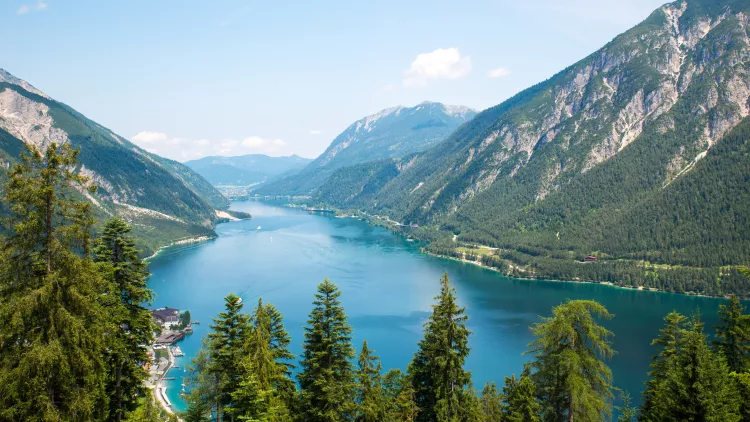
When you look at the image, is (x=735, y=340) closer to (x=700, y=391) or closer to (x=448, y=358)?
(x=700, y=391)

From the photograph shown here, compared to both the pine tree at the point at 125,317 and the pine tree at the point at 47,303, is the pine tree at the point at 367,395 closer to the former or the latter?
the pine tree at the point at 125,317

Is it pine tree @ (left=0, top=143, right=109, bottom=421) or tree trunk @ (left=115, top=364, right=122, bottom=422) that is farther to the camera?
tree trunk @ (left=115, top=364, right=122, bottom=422)

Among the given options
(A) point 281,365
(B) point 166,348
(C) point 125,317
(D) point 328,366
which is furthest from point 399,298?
(C) point 125,317

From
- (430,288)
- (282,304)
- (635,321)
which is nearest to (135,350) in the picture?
(282,304)

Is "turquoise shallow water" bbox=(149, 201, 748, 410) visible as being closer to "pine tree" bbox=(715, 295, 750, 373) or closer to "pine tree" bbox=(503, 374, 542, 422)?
"pine tree" bbox=(503, 374, 542, 422)

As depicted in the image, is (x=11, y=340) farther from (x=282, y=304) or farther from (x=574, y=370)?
(x=282, y=304)

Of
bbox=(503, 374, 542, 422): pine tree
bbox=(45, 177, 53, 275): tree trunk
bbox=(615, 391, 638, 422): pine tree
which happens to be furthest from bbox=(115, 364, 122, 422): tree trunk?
bbox=(615, 391, 638, 422): pine tree
